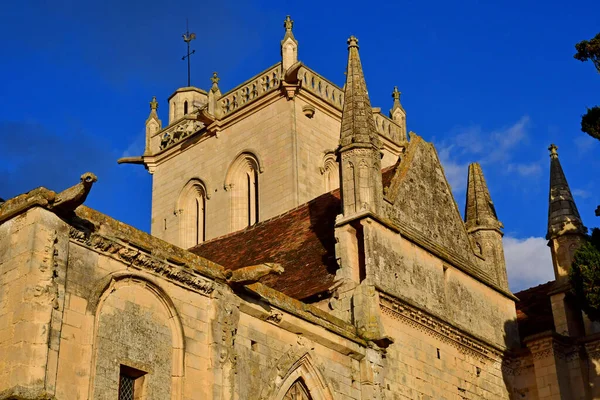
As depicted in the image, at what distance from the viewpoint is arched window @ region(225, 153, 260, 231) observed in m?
33.9

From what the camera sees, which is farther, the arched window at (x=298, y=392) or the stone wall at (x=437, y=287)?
the stone wall at (x=437, y=287)

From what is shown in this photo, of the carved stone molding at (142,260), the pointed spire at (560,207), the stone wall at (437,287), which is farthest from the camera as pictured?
the pointed spire at (560,207)

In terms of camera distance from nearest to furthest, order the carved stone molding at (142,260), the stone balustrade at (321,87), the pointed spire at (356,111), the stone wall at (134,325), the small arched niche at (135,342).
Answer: the stone wall at (134,325)
the small arched niche at (135,342)
the carved stone molding at (142,260)
the pointed spire at (356,111)
the stone balustrade at (321,87)

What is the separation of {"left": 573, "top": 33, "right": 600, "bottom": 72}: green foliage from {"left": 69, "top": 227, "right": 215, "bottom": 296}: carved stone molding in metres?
7.88

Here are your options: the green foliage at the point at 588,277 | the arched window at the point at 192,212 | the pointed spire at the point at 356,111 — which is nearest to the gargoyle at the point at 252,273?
the pointed spire at the point at 356,111

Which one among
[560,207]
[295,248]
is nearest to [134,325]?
[295,248]

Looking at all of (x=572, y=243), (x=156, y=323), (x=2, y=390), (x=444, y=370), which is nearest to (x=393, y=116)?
(x=572, y=243)

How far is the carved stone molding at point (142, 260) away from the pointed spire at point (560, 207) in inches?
414

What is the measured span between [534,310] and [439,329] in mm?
5236

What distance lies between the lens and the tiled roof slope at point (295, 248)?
68.0ft

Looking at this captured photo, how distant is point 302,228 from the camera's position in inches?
918

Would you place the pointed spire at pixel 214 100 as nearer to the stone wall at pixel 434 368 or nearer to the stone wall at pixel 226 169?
the stone wall at pixel 226 169

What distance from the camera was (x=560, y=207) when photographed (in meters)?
24.5

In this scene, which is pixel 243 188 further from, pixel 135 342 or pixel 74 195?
pixel 74 195
